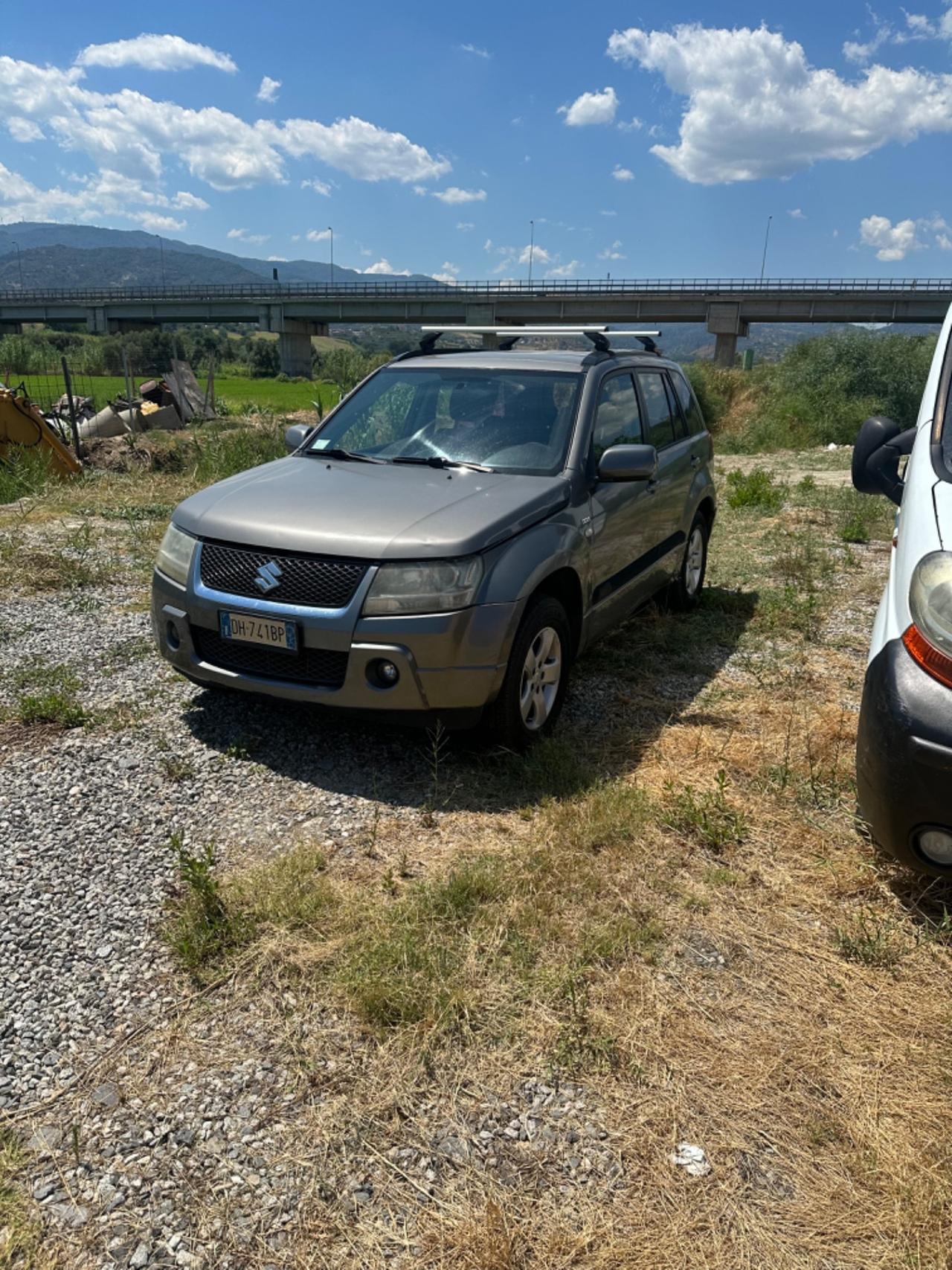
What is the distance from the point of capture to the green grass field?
23797 mm

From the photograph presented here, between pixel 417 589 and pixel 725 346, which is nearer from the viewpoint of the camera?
pixel 417 589

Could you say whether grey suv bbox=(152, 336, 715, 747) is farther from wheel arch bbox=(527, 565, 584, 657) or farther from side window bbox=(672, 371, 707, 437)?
side window bbox=(672, 371, 707, 437)

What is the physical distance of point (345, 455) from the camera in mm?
5211

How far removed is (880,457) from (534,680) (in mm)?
1929

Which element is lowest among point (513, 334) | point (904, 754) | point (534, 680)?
point (534, 680)

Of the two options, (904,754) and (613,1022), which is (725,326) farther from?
(613,1022)

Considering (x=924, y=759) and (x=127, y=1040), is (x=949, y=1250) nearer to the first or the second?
(x=924, y=759)

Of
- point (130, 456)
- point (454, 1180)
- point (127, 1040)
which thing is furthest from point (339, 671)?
point (130, 456)

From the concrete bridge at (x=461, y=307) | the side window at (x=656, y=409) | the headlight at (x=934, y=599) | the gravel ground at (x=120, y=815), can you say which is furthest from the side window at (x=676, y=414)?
the concrete bridge at (x=461, y=307)

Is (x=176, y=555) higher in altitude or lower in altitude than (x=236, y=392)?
higher

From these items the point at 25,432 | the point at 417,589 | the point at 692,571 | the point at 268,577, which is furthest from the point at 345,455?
the point at 25,432

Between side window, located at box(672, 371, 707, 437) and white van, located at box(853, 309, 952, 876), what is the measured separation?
3.59 metres

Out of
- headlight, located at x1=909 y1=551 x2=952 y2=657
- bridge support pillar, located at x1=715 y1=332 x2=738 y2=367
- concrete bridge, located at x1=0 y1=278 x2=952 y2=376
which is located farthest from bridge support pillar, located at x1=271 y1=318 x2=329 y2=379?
headlight, located at x1=909 y1=551 x2=952 y2=657

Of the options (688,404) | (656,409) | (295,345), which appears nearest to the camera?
(656,409)
